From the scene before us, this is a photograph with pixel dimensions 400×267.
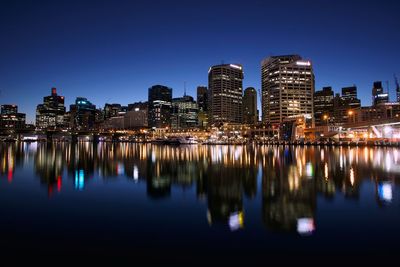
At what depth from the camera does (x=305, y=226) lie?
1255cm

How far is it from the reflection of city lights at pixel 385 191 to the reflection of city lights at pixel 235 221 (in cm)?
967

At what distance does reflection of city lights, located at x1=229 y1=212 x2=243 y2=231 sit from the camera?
12562 millimetres

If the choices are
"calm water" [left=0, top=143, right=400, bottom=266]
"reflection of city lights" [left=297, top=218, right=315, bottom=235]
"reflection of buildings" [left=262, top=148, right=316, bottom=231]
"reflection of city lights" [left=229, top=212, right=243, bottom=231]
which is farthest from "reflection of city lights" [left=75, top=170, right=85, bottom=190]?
"reflection of city lights" [left=297, top=218, right=315, bottom=235]

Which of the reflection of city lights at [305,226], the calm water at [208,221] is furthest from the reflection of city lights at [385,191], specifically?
the reflection of city lights at [305,226]

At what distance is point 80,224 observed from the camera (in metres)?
13.5

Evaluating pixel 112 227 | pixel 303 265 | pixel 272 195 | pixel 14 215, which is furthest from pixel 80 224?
pixel 272 195

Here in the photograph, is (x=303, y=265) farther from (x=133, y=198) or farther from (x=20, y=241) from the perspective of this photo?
(x=133, y=198)

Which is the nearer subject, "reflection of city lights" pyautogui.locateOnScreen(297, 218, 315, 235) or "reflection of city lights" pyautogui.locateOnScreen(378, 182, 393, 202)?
"reflection of city lights" pyautogui.locateOnScreen(297, 218, 315, 235)

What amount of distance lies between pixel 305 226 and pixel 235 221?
3.03m

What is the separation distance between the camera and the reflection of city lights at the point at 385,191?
17.9 meters

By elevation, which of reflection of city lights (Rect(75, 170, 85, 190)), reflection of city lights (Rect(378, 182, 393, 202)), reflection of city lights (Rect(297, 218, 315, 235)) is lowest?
reflection of city lights (Rect(297, 218, 315, 235))

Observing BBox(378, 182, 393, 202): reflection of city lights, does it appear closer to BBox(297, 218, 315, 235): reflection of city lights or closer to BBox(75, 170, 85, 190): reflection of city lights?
BBox(297, 218, 315, 235): reflection of city lights

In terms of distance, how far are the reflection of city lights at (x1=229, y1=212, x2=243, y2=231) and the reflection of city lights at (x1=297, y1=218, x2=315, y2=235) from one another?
2472 millimetres

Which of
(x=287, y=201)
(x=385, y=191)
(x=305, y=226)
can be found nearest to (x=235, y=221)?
(x=305, y=226)
